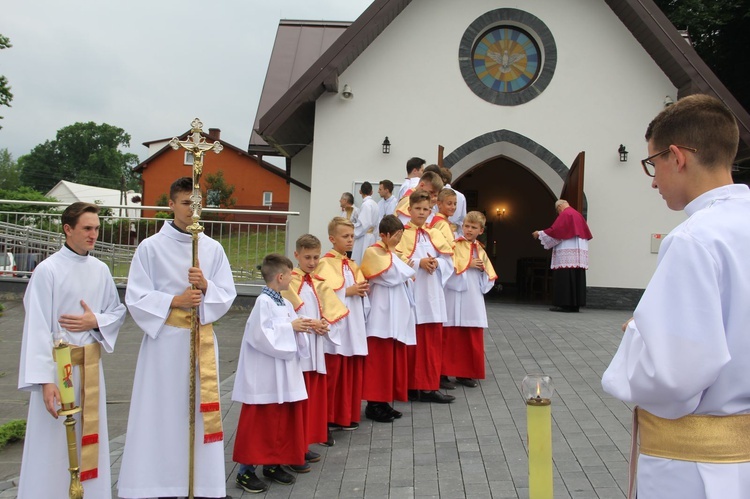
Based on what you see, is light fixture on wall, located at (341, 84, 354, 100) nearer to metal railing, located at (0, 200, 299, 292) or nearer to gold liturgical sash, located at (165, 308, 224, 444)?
metal railing, located at (0, 200, 299, 292)

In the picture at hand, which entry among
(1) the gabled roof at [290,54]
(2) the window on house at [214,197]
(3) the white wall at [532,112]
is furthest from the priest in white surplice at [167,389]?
(2) the window on house at [214,197]

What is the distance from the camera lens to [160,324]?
473cm

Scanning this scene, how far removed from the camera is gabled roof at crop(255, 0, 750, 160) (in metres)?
13.3

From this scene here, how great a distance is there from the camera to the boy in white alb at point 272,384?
5.20 metres

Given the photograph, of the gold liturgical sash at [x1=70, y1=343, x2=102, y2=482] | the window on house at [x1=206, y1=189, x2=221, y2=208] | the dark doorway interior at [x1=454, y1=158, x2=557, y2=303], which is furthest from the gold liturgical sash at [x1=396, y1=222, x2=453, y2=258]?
the window on house at [x1=206, y1=189, x2=221, y2=208]

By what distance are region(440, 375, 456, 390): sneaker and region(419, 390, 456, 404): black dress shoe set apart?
13.1 inches

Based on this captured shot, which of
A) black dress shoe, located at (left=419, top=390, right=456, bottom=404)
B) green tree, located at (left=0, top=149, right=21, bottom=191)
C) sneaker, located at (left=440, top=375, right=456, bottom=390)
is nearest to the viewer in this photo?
black dress shoe, located at (left=419, top=390, right=456, bottom=404)

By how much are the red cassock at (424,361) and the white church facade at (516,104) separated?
689cm

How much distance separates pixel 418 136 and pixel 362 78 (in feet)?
5.34

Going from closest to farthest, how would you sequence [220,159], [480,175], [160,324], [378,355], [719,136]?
1. [719,136]
2. [160,324]
3. [378,355]
4. [480,175]
5. [220,159]

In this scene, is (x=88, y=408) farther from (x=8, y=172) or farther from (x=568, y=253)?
(x=8, y=172)

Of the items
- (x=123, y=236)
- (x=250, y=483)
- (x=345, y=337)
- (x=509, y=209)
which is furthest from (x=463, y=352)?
(x=509, y=209)

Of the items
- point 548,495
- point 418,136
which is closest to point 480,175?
point 418,136

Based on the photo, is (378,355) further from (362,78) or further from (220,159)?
(220,159)
